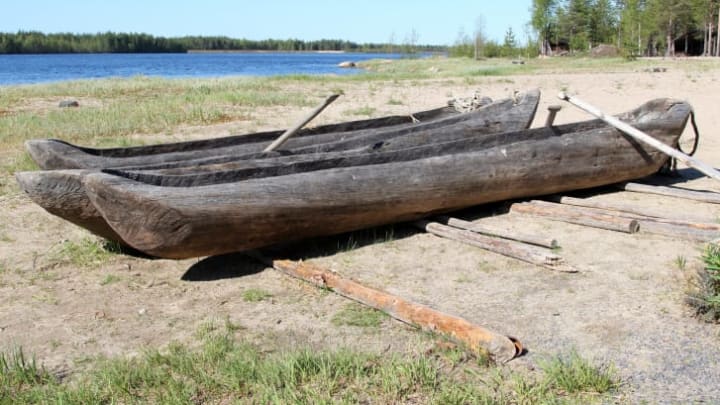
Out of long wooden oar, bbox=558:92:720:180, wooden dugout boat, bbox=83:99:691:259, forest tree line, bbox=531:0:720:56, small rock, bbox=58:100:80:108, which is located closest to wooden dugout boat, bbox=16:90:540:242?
wooden dugout boat, bbox=83:99:691:259

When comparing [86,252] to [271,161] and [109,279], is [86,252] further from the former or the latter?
[271,161]

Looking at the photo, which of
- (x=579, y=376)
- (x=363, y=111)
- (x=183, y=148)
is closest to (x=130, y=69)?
(x=363, y=111)

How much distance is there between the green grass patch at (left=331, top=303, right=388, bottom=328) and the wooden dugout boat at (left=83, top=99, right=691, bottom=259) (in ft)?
2.98

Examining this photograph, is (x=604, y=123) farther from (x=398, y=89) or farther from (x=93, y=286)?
(x=398, y=89)

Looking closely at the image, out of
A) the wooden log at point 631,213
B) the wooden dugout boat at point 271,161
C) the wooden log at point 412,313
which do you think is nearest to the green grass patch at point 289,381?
the wooden log at point 412,313

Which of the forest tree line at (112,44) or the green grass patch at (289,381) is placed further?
the forest tree line at (112,44)

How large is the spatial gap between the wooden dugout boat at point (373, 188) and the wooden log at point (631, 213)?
0.64 feet

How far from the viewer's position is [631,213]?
5.61 metres

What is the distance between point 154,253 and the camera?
4.22 meters

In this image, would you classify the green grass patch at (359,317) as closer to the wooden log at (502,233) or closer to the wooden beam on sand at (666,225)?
the wooden log at (502,233)

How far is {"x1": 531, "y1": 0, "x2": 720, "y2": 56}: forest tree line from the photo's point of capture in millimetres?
45281

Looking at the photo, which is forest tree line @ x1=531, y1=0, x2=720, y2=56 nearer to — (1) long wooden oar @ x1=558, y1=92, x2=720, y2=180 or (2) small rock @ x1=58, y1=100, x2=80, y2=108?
(2) small rock @ x1=58, y1=100, x2=80, y2=108

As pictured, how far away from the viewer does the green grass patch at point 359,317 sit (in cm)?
364

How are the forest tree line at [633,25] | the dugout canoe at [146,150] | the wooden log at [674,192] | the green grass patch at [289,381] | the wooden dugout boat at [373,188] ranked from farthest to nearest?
the forest tree line at [633,25] < the wooden log at [674,192] < the dugout canoe at [146,150] < the wooden dugout boat at [373,188] < the green grass patch at [289,381]
